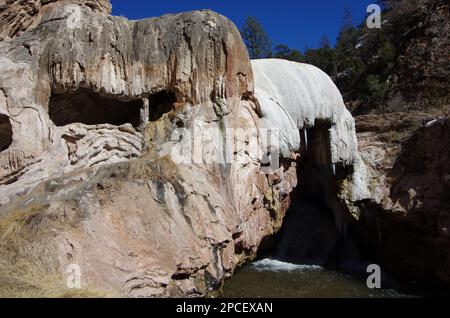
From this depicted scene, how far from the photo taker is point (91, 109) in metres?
9.43


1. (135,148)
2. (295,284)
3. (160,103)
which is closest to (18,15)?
(160,103)

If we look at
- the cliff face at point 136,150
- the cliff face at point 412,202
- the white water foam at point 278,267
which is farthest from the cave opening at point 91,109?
the cliff face at point 412,202

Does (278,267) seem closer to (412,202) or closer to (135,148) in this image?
(412,202)

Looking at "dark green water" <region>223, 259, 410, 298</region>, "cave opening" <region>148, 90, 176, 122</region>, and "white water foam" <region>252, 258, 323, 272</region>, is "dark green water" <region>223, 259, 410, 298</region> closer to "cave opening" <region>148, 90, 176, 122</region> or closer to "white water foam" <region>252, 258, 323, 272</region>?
"white water foam" <region>252, 258, 323, 272</region>

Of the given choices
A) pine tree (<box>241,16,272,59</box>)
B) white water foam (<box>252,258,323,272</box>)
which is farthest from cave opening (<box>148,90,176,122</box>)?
pine tree (<box>241,16,272,59</box>)

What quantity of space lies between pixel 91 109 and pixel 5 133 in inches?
76.6

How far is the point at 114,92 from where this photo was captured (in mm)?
8719

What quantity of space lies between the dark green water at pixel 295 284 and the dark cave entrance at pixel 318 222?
3.07ft

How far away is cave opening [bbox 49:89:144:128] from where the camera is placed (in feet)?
28.8

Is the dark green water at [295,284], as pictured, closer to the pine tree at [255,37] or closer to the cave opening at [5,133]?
the cave opening at [5,133]

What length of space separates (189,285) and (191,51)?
4.47 meters

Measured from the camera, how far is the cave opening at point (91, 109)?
8.77m
